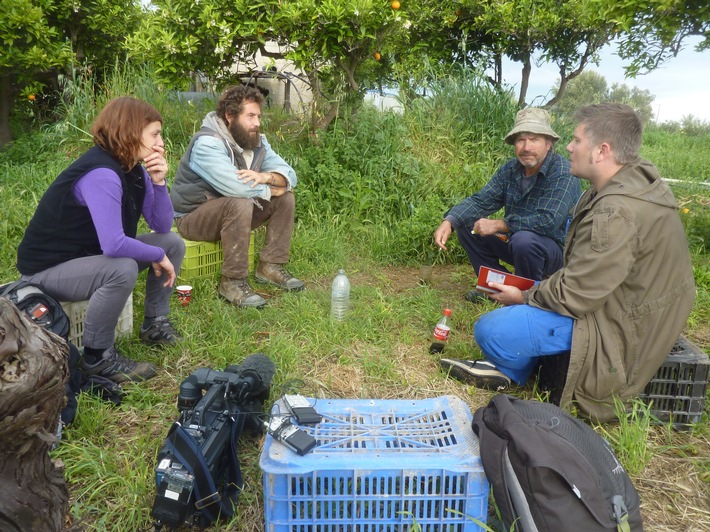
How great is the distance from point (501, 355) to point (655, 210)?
40.4 inches

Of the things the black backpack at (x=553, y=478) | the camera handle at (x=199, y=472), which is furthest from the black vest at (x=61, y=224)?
the black backpack at (x=553, y=478)

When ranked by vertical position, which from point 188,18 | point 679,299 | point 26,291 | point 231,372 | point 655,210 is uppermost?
point 188,18

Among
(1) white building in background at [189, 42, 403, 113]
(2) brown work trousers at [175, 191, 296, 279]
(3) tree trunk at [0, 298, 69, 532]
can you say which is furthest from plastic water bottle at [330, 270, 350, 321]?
(1) white building in background at [189, 42, 403, 113]

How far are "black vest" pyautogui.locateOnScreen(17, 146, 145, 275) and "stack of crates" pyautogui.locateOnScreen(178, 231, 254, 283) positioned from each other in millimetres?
1261

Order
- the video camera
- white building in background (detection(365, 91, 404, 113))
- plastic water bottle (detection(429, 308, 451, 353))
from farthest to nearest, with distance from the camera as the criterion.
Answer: white building in background (detection(365, 91, 404, 113))
plastic water bottle (detection(429, 308, 451, 353))
the video camera

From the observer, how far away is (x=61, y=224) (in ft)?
9.42

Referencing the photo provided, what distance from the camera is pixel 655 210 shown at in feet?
8.41

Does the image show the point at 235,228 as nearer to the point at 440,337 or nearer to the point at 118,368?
the point at 118,368

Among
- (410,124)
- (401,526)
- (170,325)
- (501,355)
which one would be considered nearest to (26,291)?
(170,325)

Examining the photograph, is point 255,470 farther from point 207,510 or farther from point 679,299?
point 679,299

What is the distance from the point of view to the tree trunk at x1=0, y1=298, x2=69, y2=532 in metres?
1.60

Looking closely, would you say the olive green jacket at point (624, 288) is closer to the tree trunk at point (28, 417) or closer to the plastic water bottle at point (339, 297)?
the plastic water bottle at point (339, 297)

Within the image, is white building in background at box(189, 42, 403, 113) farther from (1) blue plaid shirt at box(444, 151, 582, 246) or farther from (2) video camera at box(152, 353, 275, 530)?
(2) video camera at box(152, 353, 275, 530)

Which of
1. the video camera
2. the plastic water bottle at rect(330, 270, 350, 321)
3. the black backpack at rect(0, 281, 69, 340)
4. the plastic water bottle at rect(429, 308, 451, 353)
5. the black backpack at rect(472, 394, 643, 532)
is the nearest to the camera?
the black backpack at rect(472, 394, 643, 532)
